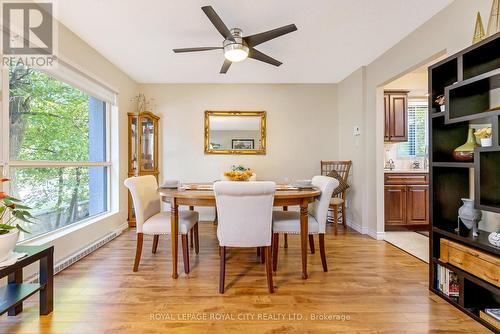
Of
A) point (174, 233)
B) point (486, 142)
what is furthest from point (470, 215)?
point (174, 233)

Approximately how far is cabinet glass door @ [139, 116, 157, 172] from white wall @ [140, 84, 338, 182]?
0.24 metres

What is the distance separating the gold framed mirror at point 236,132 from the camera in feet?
14.7

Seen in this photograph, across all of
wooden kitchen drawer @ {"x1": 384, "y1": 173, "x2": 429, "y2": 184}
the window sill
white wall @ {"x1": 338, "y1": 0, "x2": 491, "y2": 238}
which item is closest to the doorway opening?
wooden kitchen drawer @ {"x1": 384, "y1": 173, "x2": 429, "y2": 184}

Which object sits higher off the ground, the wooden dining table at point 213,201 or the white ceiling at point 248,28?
the white ceiling at point 248,28

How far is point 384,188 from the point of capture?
3.66m

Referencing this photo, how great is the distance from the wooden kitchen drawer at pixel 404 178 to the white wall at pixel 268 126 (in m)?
1.03

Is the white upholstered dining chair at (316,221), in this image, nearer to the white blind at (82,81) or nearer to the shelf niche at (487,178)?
the shelf niche at (487,178)

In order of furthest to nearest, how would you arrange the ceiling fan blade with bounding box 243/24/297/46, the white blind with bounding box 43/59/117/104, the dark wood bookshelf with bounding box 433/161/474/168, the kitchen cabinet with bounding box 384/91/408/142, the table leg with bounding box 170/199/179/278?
the kitchen cabinet with bounding box 384/91/408/142 → the white blind with bounding box 43/59/117/104 → the table leg with bounding box 170/199/179/278 → the ceiling fan blade with bounding box 243/24/297/46 → the dark wood bookshelf with bounding box 433/161/474/168

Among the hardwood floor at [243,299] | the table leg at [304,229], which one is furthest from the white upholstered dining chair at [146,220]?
the table leg at [304,229]

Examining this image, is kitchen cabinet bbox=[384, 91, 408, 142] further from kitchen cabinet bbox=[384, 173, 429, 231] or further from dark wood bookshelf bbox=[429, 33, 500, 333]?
dark wood bookshelf bbox=[429, 33, 500, 333]

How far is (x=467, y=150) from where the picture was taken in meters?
1.82

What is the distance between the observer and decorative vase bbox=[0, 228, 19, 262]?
142 cm

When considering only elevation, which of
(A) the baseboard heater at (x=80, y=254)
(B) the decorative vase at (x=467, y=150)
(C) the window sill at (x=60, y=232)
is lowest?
(A) the baseboard heater at (x=80, y=254)

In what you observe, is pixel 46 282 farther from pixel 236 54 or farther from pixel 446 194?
pixel 446 194
